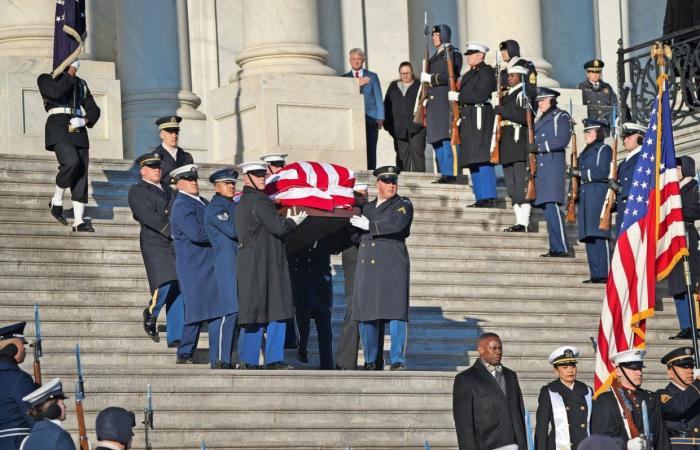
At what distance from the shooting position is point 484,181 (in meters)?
22.1

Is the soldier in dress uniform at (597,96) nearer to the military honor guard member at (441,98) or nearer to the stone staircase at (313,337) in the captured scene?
the military honor guard member at (441,98)

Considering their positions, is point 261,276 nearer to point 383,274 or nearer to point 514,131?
point 383,274

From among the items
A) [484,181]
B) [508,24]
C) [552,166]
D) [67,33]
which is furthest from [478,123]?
[67,33]

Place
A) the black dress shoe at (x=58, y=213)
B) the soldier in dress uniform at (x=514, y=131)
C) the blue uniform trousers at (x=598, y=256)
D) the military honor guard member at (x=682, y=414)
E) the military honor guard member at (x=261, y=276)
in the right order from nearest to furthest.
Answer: the military honor guard member at (x=682, y=414)
the military honor guard member at (x=261, y=276)
the black dress shoe at (x=58, y=213)
the blue uniform trousers at (x=598, y=256)
the soldier in dress uniform at (x=514, y=131)

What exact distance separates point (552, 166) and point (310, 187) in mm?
4732

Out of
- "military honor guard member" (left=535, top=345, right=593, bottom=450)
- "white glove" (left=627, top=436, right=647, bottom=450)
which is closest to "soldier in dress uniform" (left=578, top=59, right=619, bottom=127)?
"military honor guard member" (left=535, top=345, right=593, bottom=450)

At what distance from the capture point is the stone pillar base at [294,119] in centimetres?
2281

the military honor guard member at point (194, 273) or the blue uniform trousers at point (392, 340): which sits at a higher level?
the military honor guard member at point (194, 273)

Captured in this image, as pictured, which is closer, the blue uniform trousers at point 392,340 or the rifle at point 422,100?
the blue uniform trousers at point 392,340

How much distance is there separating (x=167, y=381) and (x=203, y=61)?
13.4 metres

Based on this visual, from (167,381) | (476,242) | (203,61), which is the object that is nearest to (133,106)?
(203,61)

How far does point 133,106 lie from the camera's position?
26297 millimetres

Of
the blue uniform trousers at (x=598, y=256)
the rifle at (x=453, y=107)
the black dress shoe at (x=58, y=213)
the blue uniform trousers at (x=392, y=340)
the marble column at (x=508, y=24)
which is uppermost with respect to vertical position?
the marble column at (x=508, y=24)

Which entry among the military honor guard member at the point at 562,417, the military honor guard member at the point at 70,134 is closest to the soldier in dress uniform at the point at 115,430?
the military honor guard member at the point at 562,417
